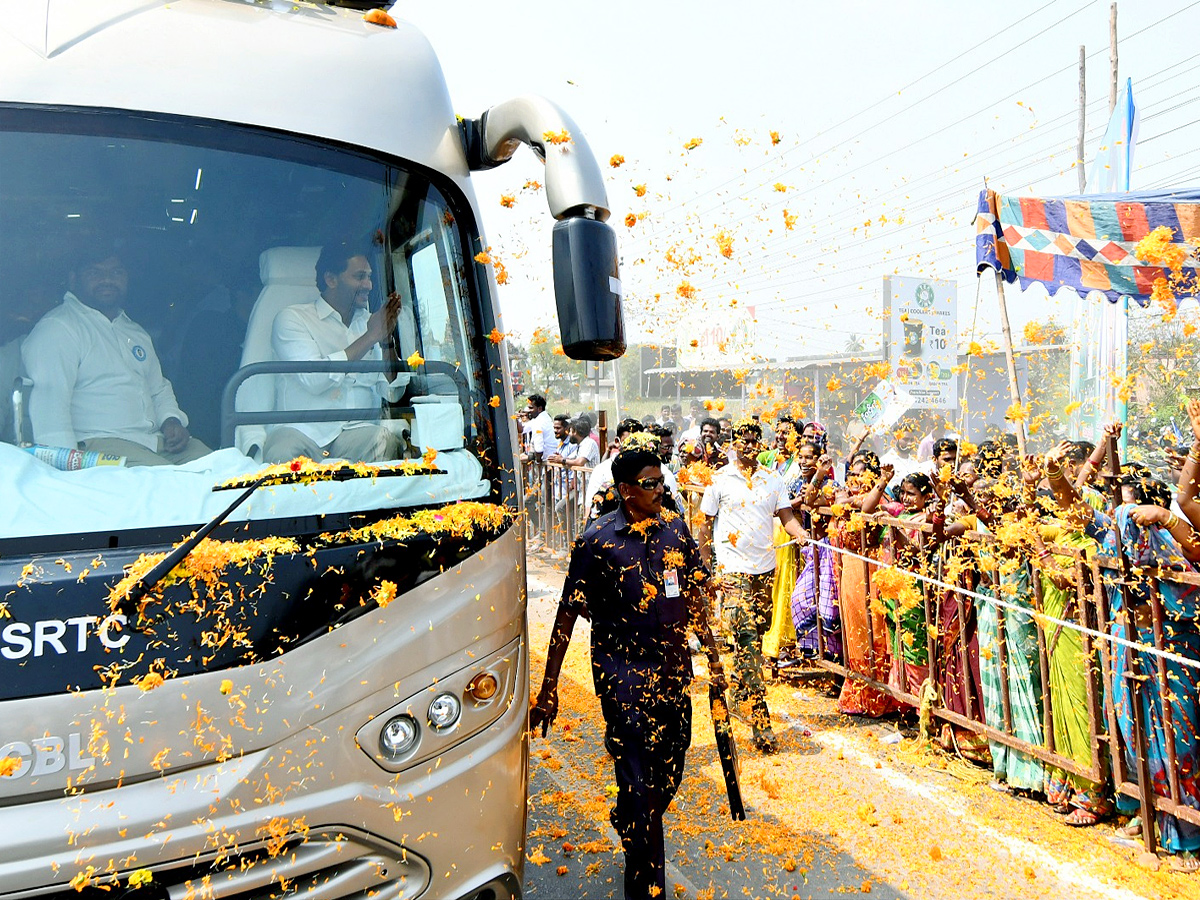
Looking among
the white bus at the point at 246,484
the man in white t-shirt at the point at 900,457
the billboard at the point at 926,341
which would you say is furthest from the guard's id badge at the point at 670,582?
the billboard at the point at 926,341

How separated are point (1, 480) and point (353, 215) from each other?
1.35 m

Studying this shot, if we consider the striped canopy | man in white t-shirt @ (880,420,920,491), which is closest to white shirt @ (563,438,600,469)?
man in white t-shirt @ (880,420,920,491)

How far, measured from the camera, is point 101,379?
8.93ft

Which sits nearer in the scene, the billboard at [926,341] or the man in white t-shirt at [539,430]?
the billboard at [926,341]

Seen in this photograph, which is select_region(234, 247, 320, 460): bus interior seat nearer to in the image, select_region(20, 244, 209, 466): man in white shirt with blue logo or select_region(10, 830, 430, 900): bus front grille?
select_region(20, 244, 209, 466): man in white shirt with blue logo

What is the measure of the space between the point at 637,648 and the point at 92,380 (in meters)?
2.40

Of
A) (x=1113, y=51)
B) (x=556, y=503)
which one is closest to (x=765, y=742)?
(x=556, y=503)

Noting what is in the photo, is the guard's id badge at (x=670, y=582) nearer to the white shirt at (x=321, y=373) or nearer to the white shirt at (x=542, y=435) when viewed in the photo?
the white shirt at (x=321, y=373)

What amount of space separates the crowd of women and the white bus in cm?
310

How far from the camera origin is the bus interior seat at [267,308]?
9.19 ft

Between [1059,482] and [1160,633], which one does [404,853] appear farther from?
[1059,482]

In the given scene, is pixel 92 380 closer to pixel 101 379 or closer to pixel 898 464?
pixel 101 379

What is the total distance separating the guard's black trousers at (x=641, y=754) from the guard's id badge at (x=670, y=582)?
1.14 ft

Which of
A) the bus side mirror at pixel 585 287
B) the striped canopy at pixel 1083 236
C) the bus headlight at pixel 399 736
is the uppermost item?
the striped canopy at pixel 1083 236
